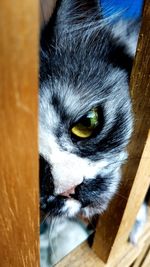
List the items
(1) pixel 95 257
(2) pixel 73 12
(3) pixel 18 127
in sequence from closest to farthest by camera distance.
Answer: (3) pixel 18 127, (2) pixel 73 12, (1) pixel 95 257

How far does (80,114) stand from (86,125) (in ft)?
0.09

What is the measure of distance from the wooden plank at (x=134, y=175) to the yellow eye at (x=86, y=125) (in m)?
0.08

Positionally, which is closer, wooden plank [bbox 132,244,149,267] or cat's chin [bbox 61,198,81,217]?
cat's chin [bbox 61,198,81,217]

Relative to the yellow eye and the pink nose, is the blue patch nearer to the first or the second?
the yellow eye

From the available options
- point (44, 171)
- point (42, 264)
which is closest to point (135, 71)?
point (44, 171)

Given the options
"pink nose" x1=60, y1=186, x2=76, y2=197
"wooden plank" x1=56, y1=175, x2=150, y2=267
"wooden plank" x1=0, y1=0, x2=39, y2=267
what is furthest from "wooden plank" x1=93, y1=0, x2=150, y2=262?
"wooden plank" x1=0, y1=0, x2=39, y2=267

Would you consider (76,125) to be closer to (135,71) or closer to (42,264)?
(135,71)

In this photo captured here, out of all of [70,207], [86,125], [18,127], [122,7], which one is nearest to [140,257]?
[70,207]

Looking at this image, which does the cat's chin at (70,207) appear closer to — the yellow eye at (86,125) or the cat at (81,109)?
the cat at (81,109)

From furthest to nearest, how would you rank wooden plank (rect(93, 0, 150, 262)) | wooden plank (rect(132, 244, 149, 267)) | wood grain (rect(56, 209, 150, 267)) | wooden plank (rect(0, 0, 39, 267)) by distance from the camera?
wooden plank (rect(132, 244, 149, 267)), wood grain (rect(56, 209, 150, 267)), wooden plank (rect(93, 0, 150, 262)), wooden plank (rect(0, 0, 39, 267))

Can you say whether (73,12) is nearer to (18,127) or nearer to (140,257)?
(18,127)

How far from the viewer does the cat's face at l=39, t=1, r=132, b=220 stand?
1.87 ft

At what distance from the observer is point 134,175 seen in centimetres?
65

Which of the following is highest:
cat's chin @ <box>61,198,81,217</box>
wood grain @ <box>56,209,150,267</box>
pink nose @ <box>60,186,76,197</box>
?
pink nose @ <box>60,186,76,197</box>
